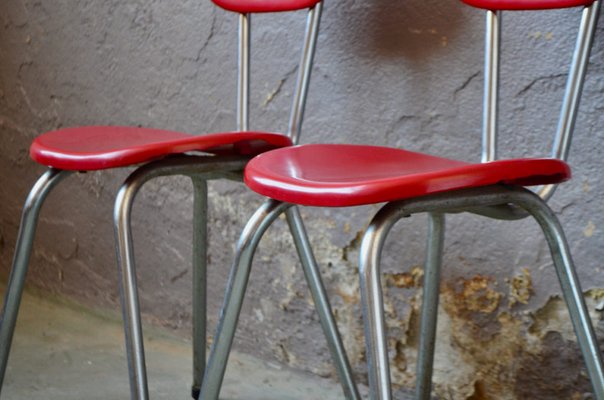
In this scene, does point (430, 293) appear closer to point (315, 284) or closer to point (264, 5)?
point (315, 284)

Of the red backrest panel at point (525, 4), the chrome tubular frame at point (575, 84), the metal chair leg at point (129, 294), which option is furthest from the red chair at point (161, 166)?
the chrome tubular frame at point (575, 84)

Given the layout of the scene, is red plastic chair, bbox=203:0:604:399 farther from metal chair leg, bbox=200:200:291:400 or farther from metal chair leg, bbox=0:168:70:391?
metal chair leg, bbox=0:168:70:391

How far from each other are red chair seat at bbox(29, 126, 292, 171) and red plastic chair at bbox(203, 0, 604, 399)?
0.12 metres

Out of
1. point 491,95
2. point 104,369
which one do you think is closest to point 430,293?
point 491,95

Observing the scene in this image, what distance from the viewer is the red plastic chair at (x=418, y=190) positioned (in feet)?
2.89

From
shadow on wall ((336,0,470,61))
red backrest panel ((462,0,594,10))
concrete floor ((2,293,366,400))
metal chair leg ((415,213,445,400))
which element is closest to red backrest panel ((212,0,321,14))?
shadow on wall ((336,0,470,61))

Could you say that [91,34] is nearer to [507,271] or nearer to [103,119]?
[103,119]

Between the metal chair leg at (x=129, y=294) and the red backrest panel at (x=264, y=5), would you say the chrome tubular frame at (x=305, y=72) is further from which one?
the metal chair leg at (x=129, y=294)

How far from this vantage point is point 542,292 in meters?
1.41

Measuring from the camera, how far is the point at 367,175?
0.99 metres

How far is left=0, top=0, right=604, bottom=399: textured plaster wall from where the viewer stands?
4.56 ft

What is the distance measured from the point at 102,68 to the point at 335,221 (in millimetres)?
678

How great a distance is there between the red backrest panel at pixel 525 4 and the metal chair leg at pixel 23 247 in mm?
613

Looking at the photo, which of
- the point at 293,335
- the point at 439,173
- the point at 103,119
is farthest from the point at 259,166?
the point at 103,119
